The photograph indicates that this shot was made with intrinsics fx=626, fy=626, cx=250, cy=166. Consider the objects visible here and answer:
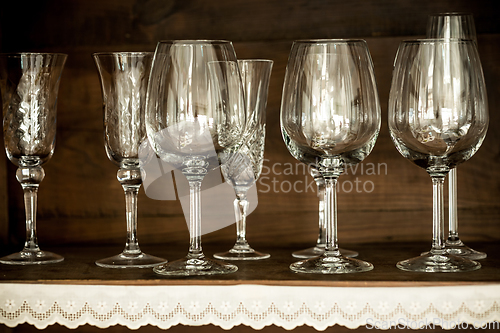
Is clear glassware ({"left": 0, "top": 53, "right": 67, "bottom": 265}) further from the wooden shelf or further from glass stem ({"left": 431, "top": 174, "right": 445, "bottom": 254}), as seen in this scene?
glass stem ({"left": 431, "top": 174, "right": 445, "bottom": 254})

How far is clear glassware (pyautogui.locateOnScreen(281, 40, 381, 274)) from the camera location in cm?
63

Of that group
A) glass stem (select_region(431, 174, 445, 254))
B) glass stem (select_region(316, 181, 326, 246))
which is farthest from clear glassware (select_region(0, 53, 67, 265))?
glass stem (select_region(431, 174, 445, 254))

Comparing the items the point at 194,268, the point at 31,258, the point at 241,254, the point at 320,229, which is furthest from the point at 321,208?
the point at 31,258

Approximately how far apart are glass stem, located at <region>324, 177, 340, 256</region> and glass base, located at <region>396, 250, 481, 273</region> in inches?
3.1

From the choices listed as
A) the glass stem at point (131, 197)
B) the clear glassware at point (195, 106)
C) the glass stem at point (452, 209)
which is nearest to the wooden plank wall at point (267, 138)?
the glass stem at point (452, 209)

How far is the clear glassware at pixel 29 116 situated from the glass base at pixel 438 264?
413 mm

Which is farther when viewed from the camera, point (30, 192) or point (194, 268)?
point (30, 192)

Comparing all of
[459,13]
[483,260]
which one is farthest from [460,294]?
[459,13]

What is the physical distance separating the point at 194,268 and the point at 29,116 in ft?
0.94

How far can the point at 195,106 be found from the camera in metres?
0.61

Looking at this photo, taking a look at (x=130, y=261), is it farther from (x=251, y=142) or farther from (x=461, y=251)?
(x=461, y=251)

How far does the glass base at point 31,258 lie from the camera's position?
0.74m

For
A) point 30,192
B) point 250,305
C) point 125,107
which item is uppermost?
point 125,107

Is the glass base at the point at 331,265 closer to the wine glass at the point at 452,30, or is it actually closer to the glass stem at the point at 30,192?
the wine glass at the point at 452,30
